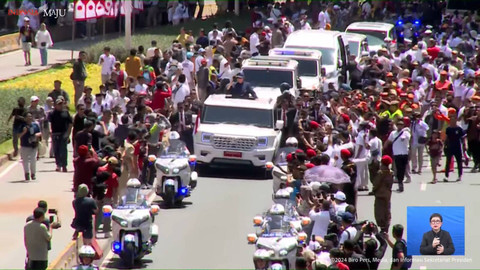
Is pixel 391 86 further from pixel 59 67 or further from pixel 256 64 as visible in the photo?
pixel 59 67

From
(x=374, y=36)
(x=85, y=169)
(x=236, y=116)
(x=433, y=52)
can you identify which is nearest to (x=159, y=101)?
(x=236, y=116)

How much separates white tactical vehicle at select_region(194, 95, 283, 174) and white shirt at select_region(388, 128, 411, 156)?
310cm

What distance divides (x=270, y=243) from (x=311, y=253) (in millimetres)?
1754

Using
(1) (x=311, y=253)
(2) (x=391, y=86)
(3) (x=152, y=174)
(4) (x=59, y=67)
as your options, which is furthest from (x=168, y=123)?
(4) (x=59, y=67)

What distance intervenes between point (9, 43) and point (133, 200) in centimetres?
2726

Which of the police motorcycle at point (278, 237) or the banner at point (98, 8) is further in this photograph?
the banner at point (98, 8)

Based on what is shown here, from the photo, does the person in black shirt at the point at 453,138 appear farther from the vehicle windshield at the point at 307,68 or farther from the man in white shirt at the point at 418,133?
the vehicle windshield at the point at 307,68

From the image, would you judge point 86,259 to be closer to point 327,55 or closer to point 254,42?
point 327,55

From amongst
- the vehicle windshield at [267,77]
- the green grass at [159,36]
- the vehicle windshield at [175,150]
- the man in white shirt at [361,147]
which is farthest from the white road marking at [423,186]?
the green grass at [159,36]

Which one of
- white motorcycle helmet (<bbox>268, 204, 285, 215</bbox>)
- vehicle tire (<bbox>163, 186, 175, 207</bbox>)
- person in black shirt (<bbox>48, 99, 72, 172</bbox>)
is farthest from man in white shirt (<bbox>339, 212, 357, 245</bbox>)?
person in black shirt (<bbox>48, 99, 72, 172</bbox>)

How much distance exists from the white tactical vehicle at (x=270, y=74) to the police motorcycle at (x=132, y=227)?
39.9 ft

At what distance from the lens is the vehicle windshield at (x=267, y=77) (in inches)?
1320

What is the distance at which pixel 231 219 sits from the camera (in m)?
24.8

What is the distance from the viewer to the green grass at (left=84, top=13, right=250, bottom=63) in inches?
1698
